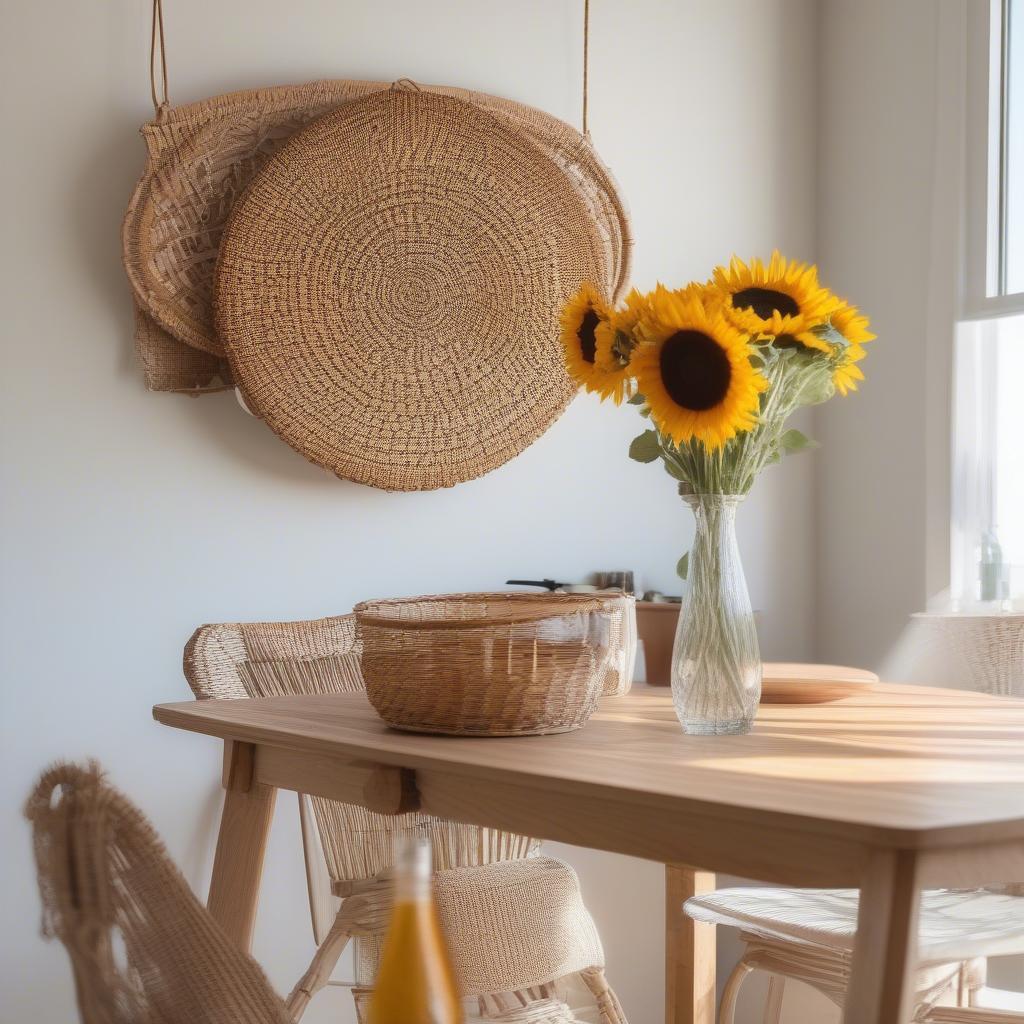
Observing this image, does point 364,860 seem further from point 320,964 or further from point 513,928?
point 513,928

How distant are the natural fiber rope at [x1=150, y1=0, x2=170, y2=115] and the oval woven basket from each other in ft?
4.45

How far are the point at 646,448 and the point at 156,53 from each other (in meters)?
1.42

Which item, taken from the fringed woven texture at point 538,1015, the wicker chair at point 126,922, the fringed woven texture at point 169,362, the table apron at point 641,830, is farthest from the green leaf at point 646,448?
the fringed woven texture at point 169,362

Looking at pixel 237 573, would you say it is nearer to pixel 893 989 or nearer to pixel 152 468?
pixel 152 468

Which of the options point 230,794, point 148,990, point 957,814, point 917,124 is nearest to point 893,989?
point 957,814

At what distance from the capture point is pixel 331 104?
8.13ft

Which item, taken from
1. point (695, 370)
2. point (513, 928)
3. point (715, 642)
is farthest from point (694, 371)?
point (513, 928)

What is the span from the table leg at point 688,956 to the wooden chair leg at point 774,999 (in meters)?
0.22

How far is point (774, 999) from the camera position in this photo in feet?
6.61

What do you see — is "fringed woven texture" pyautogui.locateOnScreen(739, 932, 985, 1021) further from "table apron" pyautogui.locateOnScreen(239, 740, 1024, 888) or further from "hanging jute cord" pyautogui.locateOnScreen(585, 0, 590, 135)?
"hanging jute cord" pyautogui.locateOnScreen(585, 0, 590, 135)

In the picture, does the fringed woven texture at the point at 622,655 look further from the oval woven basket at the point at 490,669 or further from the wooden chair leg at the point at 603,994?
the wooden chair leg at the point at 603,994

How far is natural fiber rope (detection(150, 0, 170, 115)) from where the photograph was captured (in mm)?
2350

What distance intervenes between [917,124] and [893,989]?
2436 millimetres

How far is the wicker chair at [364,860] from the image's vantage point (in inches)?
75.1
